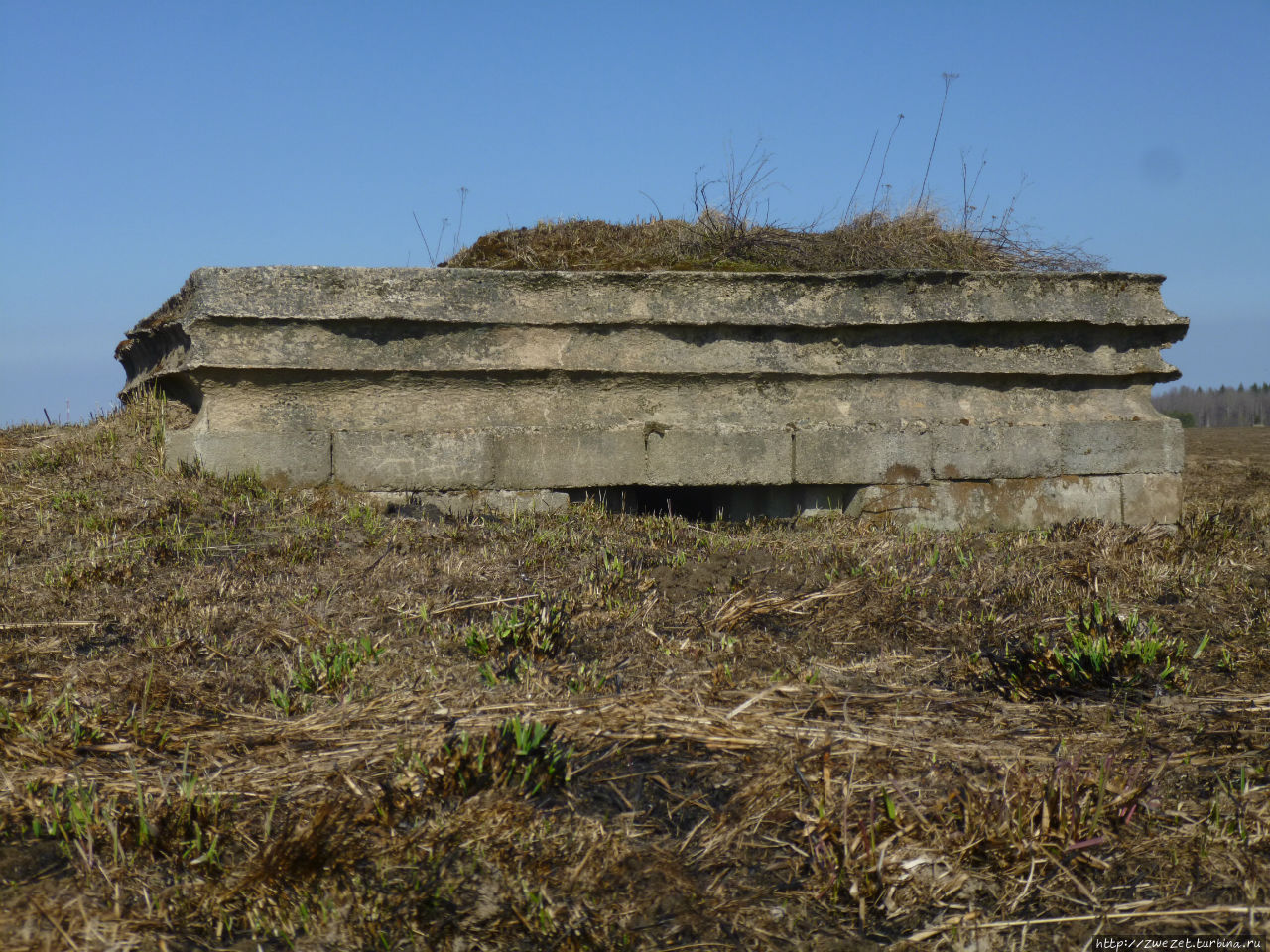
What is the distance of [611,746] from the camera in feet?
9.24

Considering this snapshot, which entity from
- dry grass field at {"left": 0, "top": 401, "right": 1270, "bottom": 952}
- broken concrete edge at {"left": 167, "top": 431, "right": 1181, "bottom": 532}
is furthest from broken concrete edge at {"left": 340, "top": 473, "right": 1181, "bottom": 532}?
dry grass field at {"left": 0, "top": 401, "right": 1270, "bottom": 952}

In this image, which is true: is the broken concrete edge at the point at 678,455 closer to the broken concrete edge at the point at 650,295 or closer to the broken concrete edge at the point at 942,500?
the broken concrete edge at the point at 942,500

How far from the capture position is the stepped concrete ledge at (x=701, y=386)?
5961mm

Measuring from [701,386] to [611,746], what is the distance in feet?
12.4

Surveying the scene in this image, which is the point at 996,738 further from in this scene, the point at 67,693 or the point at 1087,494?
the point at 1087,494

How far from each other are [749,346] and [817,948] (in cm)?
455

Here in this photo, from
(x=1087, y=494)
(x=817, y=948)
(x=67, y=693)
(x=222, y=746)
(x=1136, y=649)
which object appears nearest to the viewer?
(x=817, y=948)

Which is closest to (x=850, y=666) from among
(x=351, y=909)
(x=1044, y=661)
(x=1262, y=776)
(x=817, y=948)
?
(x=1044, y=661)

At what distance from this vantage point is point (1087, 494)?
6.72 metres

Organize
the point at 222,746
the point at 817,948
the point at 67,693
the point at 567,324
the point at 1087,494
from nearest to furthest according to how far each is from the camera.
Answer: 1. the point at 817,948
2. the point at 222,746
3. the point at 67,693
4. the point at 567,324
5. the point at 1087,494

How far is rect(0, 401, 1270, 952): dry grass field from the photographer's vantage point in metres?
2.19

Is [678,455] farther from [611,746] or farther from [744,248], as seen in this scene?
[611,746]

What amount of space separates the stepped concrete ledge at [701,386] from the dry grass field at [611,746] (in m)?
1.18

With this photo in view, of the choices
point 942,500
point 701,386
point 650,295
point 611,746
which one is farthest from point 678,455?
point 611,746
